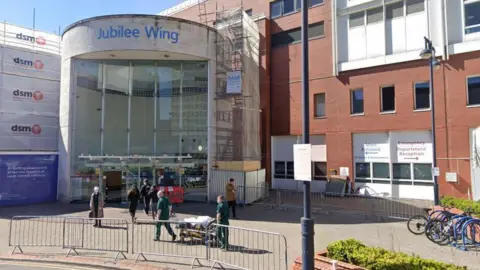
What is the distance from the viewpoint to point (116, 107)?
20.9m

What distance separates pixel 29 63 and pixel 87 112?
16.1ft

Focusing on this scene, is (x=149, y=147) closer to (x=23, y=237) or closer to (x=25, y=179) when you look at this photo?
(x=25, y=179)

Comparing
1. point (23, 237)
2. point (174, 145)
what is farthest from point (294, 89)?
point (23, 237)

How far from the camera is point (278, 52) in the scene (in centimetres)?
2667

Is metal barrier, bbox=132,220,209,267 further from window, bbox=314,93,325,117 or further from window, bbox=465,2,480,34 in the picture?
window, bbox=465,2,480,34

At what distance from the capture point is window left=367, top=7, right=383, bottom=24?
2233cm

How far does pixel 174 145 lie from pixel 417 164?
13791 mm

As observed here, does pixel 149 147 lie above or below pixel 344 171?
above

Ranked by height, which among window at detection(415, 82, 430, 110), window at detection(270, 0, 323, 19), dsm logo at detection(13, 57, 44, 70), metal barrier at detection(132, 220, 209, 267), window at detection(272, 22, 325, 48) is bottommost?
metal barrier at detection(132, 220, 209, 267)

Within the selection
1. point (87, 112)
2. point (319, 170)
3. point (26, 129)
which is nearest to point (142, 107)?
point (87, 112)

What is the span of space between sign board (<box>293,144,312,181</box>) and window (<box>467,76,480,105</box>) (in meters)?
17.0

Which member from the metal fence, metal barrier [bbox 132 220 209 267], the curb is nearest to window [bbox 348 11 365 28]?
the metal fence

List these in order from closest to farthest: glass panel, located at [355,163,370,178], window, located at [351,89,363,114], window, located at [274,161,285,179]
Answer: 1. glass panel, located at [355,163,370,178]
2. window, located at [351,89,363,114]
3. window, located at [274,161,285,179]

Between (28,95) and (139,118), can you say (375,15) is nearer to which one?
(139,118)
